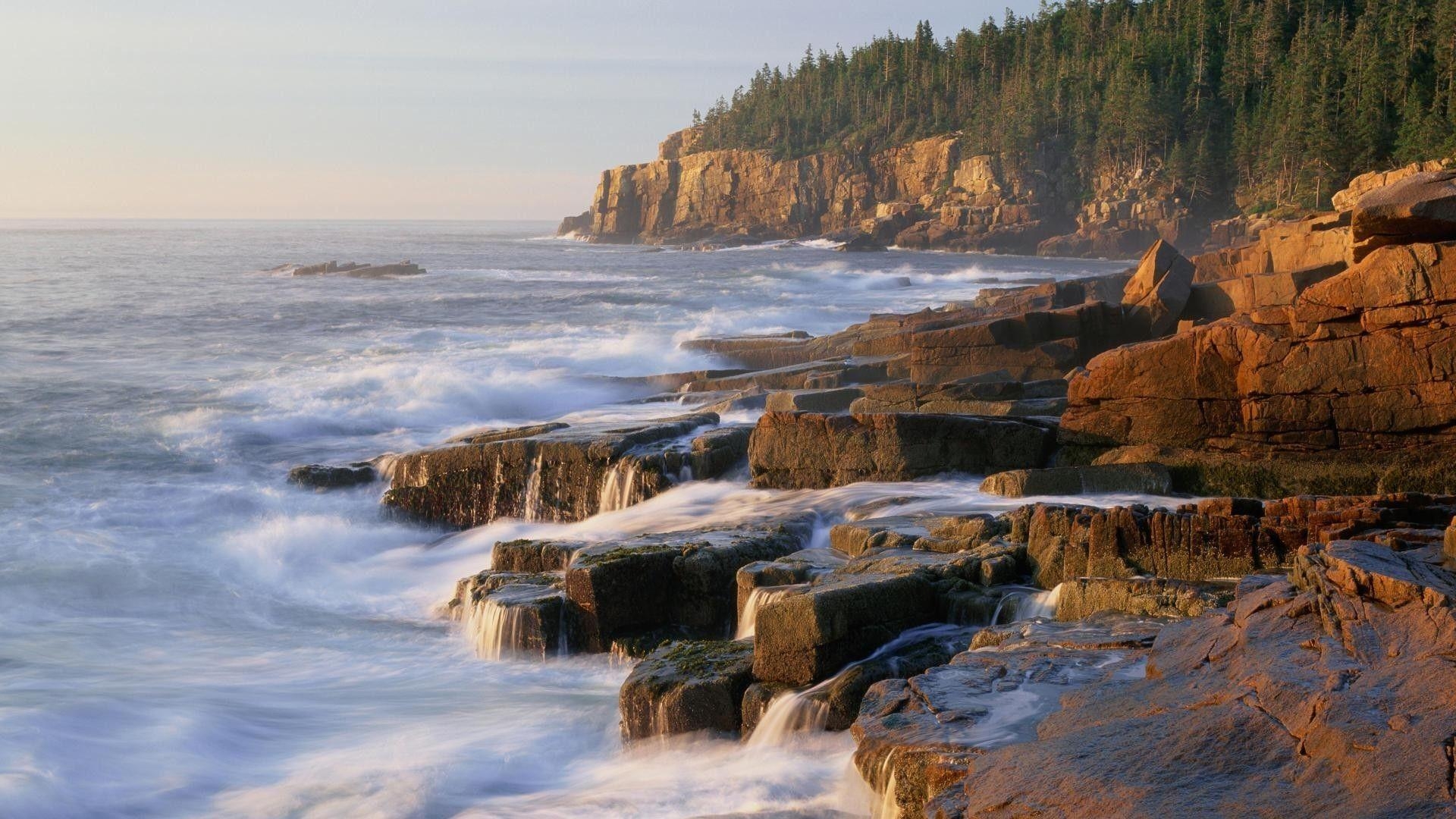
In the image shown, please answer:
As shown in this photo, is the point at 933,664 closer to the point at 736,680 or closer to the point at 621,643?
the point at 736,680

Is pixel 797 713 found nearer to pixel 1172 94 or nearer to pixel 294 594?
pixel 294 594

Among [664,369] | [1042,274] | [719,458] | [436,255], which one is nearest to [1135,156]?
[1042,274]

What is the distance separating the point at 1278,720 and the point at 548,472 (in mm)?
10969

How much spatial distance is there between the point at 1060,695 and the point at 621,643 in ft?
16.5

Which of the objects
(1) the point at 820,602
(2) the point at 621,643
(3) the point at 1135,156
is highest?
(3) the point at 1135,156

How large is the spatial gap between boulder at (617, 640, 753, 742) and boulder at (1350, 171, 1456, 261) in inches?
301

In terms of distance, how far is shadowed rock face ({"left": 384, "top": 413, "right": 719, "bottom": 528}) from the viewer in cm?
1454

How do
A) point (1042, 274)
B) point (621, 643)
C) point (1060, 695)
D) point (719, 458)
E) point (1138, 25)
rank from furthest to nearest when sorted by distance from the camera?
point (1138, 25) → point (1042, 274) → point (719, 458) → point (621, 643) → point (1060, 695)

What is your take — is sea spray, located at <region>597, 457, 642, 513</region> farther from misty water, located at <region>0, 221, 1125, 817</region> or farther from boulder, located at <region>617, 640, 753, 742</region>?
boulder, located at <region>617, 640, 753, 742</region>

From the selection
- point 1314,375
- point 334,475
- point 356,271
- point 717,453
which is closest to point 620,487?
point 717,453

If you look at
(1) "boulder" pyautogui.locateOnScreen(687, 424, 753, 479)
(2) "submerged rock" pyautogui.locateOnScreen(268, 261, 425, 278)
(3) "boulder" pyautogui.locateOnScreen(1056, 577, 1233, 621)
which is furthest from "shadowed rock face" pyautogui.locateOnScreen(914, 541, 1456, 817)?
(2) "submerged rock" pyautogui.locateOnScreen(268, 261, 425, 278)

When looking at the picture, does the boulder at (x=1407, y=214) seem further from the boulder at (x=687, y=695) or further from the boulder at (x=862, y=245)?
the boulder at (x=862, y=245)

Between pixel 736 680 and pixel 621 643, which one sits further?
pixel 621 643

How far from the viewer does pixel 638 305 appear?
1796 inches
